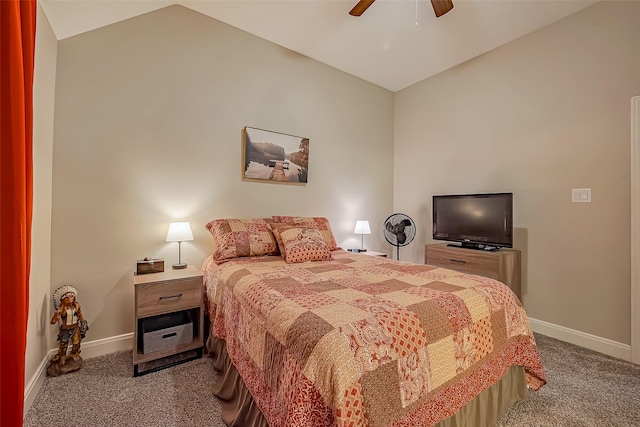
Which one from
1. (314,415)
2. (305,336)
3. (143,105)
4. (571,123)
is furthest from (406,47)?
(314,415)

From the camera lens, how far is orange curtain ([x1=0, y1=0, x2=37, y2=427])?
2.67 ft

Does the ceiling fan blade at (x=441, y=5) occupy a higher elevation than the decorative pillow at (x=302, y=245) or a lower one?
higher

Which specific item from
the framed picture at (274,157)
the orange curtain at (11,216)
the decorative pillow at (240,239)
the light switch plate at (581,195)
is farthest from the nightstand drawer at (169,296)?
the light switch plate at (581,195)

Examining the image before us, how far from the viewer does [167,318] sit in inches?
85.4

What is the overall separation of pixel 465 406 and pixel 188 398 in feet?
5.13

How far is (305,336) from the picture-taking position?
1035 mm

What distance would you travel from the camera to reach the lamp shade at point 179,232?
2340 mm

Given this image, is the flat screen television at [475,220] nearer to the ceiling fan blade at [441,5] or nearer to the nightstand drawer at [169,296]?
the ceiling fan blade at [441,5]

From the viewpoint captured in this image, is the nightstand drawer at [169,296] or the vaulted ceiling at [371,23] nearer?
the nightstand drawer at [169,296]

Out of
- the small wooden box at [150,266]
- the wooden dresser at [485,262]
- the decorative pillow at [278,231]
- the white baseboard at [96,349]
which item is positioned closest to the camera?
the white baseboard at [96,349]

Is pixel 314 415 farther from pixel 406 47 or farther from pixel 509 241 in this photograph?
pixel 406 47

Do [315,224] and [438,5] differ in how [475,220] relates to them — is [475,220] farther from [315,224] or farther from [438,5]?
[438,5]

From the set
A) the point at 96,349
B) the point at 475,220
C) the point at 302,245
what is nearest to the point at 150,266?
the point at 96,349

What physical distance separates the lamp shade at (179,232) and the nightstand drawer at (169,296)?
41 centimetres
